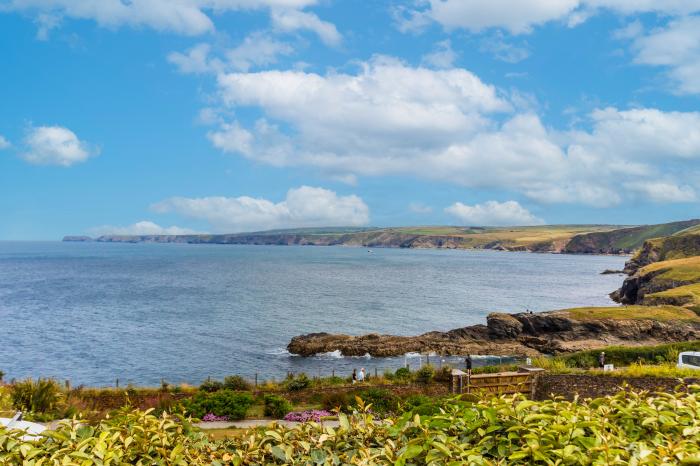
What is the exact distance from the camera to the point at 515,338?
63281 millimetres

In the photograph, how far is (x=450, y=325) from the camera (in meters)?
75.1

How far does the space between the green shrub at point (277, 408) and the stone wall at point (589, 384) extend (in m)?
11.4

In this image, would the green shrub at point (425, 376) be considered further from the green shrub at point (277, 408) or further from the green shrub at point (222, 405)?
the green shrub at point (222, 405)

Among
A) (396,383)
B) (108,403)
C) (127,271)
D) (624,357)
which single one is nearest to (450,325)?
(624,357)

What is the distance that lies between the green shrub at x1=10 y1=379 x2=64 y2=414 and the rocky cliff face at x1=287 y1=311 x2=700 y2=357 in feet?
123

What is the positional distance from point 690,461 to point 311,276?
A: 471ft

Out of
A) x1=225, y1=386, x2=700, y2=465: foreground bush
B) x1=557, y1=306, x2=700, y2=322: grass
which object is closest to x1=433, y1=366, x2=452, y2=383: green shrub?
x1=225, y1=386, x2=700, y2=465: foreground bush

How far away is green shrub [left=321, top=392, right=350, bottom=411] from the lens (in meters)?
24.1

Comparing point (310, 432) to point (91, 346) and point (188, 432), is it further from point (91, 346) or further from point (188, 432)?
point (91, 346)

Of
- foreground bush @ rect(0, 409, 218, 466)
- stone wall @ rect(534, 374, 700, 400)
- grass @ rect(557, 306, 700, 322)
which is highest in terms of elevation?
foreground bush @ rect(0, 409, 218, 466)

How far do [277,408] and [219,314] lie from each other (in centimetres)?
6094

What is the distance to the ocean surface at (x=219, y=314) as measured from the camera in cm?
5272

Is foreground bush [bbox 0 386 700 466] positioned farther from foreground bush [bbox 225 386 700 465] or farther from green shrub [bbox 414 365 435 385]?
green shrub [bbox 414 365 435 385]

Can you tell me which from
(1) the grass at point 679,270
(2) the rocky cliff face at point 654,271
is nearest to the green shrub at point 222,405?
(2) the rocky cliff face at point 654,271
